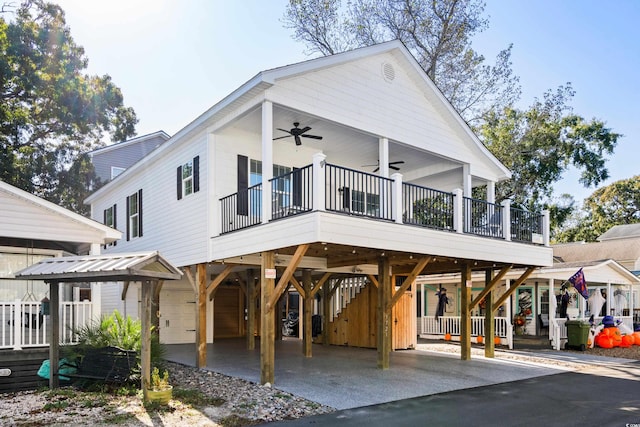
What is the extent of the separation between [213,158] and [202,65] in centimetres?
448

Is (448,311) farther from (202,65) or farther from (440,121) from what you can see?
(202,65)

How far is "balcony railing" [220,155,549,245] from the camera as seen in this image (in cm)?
1022

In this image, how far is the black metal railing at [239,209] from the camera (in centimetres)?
1227

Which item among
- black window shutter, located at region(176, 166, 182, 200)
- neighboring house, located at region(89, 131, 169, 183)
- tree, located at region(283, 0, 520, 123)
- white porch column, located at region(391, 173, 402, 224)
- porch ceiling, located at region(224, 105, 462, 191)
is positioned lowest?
white porch column, located at region(391, 173, 402, 224)

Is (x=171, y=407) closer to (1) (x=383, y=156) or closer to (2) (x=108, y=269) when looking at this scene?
(2) (x=108, y=269)

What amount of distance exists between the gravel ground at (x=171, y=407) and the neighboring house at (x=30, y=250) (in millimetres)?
805

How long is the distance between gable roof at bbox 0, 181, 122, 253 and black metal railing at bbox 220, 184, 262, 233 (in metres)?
2.51

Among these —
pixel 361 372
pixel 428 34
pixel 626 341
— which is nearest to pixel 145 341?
pixel 361 372

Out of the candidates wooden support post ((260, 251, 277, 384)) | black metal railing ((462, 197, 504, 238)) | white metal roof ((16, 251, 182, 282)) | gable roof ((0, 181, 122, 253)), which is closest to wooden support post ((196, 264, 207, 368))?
gable roof ((0, 181, 122, 253))

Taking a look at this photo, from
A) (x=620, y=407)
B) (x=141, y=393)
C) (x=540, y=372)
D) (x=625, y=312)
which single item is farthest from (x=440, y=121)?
(x=625, y=312)

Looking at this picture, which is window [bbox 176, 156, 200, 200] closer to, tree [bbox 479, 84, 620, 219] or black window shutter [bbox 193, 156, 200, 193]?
black window shutter [bbox 193, 156, 200, 193]

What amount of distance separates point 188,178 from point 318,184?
555cm

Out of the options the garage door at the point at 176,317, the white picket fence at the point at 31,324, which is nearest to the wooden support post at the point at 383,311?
the white picket fence at the point at 31,324

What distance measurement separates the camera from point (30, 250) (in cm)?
1273
